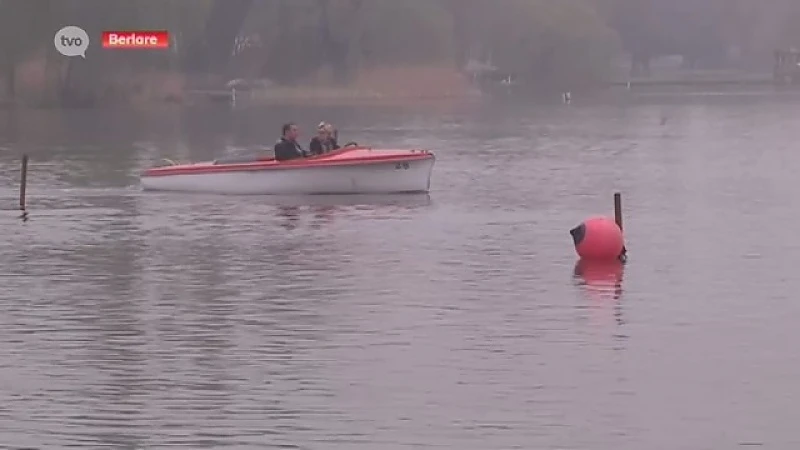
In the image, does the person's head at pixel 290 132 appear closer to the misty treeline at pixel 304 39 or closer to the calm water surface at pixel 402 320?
the calm water surface at pixel 402 320

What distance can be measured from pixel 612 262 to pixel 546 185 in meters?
16.9

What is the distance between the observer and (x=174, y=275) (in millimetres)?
26922

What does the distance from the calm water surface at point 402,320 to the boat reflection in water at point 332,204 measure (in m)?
0.13

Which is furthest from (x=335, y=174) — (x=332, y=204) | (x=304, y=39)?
(x=304, y=39)

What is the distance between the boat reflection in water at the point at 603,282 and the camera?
76.8 feet

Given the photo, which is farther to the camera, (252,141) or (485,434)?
(252,141)

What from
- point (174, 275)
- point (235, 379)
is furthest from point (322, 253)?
point (235, 379)

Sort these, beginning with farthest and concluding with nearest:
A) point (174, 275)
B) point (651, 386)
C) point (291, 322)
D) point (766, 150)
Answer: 1. point (766, 150)
2. point (174, 275)
3. point (291, 322)
4. point (651, 386)

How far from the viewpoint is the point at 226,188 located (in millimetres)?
40406

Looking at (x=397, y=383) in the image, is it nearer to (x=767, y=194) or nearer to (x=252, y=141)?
(x=767, y=194)

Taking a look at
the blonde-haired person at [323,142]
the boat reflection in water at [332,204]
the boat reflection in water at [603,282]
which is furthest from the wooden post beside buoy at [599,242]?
the blonde-haired person at [323,142]

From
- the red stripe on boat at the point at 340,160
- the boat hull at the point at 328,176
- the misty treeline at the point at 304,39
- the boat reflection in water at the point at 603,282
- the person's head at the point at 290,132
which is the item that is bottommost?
the boat reflection in water at the point at 603,282

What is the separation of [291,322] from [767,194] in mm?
21268

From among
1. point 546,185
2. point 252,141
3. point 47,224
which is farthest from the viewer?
point 252,141
